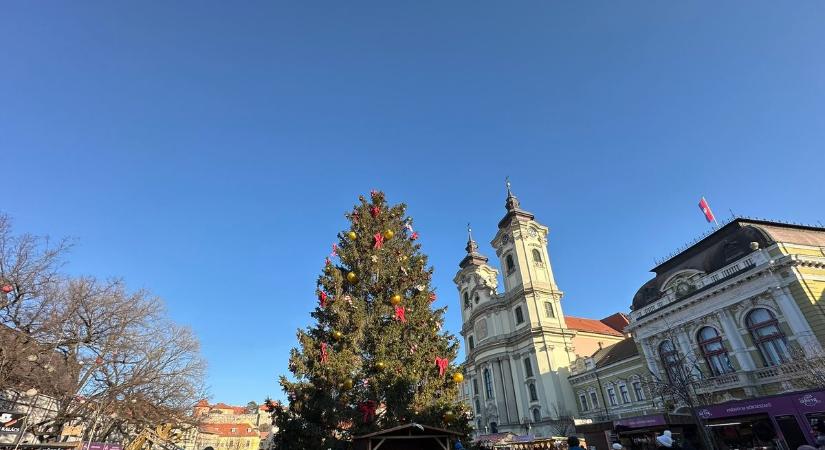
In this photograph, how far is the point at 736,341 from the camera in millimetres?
27578

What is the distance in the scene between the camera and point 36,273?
17.7m

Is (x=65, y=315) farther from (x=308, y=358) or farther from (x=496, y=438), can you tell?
(x=496, y=438)

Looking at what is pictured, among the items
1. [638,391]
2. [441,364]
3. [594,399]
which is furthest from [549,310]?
[441,364]

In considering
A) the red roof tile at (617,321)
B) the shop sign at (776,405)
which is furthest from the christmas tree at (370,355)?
the red roof tile at (617,321)

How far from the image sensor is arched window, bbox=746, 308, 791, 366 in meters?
25.3

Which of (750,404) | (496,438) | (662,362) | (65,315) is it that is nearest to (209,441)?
(496,438)

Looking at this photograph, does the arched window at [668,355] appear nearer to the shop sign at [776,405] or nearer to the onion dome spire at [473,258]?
the shop sign at [776,405]

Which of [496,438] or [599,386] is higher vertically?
Result: [599,386]

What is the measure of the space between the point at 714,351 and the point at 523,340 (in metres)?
24.0

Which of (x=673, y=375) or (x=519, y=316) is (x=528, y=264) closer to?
(x=519, y=316)

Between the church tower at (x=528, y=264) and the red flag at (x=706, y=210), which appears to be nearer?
the red flag at (x=706, y=210)

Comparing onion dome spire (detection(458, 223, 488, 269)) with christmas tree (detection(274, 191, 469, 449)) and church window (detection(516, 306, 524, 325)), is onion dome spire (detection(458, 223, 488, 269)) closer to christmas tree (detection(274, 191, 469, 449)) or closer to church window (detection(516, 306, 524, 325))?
church window (detection(516, 306, 524, 325))

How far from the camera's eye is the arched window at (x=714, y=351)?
2836 centimetres

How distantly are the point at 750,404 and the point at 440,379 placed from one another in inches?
631
